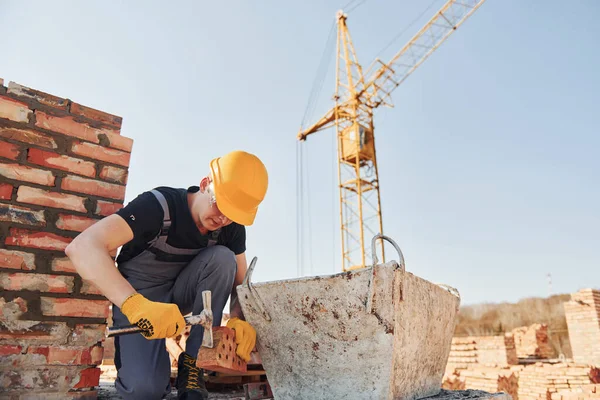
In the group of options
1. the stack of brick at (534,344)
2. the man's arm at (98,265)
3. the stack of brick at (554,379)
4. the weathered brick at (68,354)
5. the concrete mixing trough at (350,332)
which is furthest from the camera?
the stack of brick at (534,344)

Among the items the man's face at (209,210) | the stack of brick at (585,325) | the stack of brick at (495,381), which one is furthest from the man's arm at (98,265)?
the stack of brick at (585,325)

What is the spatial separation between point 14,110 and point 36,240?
581 millimetres

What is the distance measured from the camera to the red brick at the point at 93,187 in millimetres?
1857

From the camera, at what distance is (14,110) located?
1.79 metres

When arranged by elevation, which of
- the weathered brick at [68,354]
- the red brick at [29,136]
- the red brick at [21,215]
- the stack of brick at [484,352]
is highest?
the red brick at [29,136]

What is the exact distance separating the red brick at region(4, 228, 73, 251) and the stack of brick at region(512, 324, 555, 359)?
518 inches

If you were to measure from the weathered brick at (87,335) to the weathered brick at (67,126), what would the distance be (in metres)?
0.86

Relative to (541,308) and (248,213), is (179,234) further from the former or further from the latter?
(541,308)

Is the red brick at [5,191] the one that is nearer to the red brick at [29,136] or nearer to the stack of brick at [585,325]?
the red brick at [29,136]

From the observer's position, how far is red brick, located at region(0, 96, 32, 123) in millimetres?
1763

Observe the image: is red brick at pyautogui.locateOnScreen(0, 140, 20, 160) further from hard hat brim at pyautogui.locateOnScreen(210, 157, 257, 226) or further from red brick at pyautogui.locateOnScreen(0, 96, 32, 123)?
hard hat brim at pyautogui.locateOnScreen(210, 157, 257, 226)

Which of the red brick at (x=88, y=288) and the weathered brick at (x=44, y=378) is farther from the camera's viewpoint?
the red brick at (x=88, y=288)

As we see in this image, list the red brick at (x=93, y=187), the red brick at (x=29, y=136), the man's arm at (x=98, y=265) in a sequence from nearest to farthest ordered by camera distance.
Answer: the man's arm at (x=98, y=265)
the red brick at (x=29, y=136)
the red brick at (x=93, y=187)

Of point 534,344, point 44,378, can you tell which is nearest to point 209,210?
point 44,378
